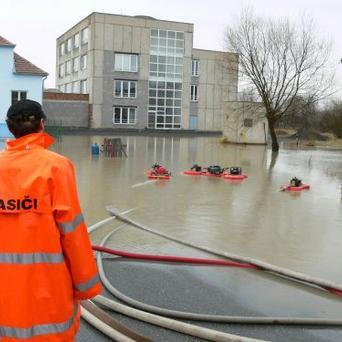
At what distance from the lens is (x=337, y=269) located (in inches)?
261

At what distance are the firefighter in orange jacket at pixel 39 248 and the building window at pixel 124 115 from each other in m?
57.7

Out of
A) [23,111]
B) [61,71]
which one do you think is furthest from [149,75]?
[23,111]

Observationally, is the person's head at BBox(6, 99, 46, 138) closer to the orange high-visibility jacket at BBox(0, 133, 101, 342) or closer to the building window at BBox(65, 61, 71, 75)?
the orange high-visibility jacket at BBox(0, 133, 101, 342)

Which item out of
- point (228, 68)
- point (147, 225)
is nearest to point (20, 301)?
point (147, 225)

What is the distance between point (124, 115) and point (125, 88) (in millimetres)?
3002

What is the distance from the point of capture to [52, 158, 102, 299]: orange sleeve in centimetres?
273

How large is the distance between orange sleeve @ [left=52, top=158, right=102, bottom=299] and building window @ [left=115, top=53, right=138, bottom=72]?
58.2 metres

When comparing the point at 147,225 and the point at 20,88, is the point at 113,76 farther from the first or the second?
the point at 147,225

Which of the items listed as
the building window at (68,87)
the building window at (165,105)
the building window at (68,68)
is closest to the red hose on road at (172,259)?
the building window at (165,105)

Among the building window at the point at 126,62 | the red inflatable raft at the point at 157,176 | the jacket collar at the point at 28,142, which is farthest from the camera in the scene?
the building window at the point at 126,62

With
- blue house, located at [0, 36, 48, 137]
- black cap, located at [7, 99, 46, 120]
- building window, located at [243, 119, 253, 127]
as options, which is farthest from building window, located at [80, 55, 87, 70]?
black cap, located at [7, 99, 46, 120]

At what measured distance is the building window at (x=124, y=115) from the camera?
60156mm

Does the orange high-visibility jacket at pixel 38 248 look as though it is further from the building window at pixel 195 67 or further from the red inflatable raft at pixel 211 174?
the building window at pixel 195 67

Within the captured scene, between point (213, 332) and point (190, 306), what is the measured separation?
0.94m
